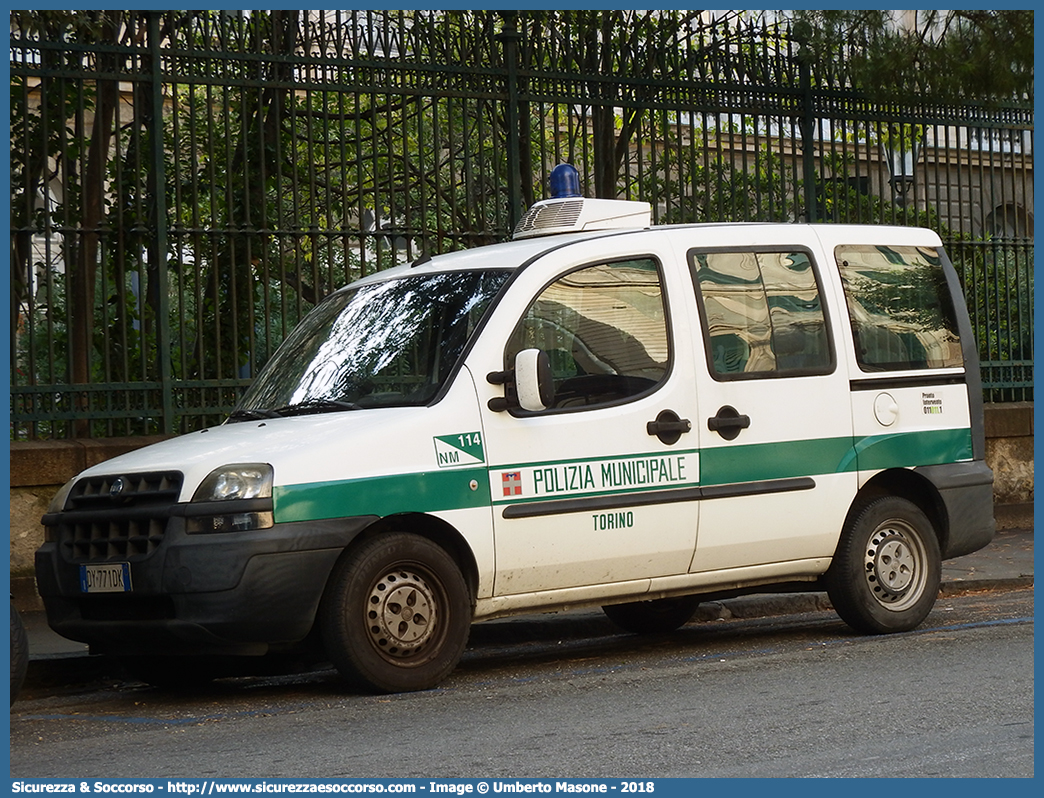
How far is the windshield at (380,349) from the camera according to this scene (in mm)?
7363

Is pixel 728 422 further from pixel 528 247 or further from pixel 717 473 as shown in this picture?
pixel 528 247

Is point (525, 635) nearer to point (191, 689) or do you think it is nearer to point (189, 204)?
point (191, 689)

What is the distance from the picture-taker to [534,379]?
281 inches

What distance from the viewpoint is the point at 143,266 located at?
10.8 meters

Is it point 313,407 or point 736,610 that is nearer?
point 313,407

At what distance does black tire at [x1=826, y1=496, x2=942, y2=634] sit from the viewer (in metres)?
8.31

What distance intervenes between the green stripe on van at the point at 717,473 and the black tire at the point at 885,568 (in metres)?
0.27

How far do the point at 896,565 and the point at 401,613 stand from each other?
291 centimetres

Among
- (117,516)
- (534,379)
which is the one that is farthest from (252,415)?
(534,379)

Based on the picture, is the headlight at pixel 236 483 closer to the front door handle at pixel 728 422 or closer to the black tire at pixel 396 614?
the black tire at pixel 396 614


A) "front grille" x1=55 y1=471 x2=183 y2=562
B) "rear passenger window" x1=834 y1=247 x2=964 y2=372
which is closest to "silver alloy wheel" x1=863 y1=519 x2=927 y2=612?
"rear passenger window" x1=834 y1=247 x2=964 y2=372

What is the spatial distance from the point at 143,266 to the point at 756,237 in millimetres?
4495

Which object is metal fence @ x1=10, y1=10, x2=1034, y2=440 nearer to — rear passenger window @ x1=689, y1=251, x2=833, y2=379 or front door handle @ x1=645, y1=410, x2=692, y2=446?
rear passenger window @ x1=689, y1=251, x2=833, y2=379

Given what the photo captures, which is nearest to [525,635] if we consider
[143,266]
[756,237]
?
[756,237]
